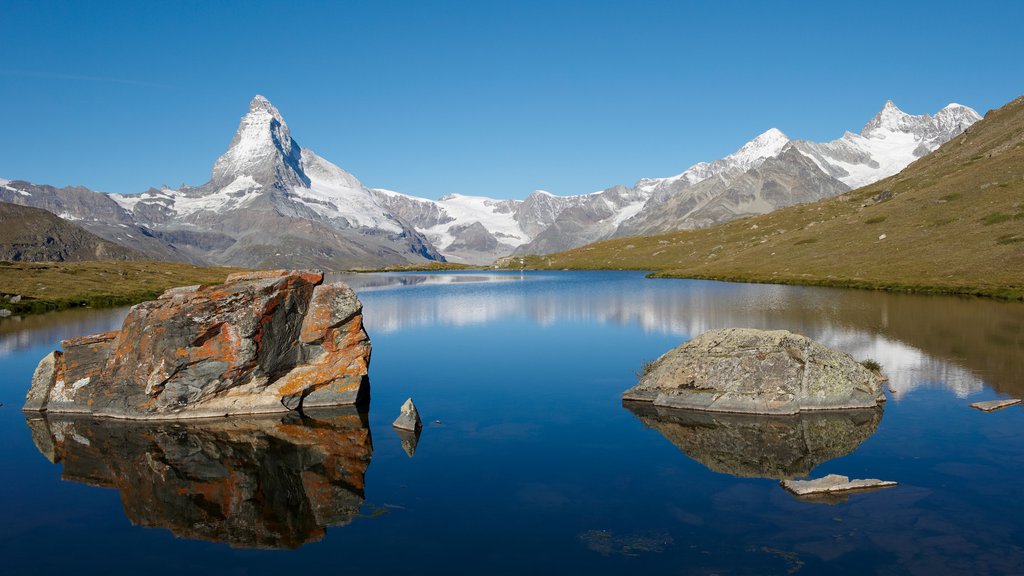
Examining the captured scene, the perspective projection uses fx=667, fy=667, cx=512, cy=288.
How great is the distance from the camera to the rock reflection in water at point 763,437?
2586 cm

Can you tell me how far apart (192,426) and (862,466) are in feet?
99.6

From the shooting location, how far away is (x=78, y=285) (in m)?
129

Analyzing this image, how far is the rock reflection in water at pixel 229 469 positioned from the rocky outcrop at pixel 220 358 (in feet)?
4.48

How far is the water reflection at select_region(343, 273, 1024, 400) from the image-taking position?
4197 cm

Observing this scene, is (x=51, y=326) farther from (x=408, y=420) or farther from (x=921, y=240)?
(x=921, y=240)

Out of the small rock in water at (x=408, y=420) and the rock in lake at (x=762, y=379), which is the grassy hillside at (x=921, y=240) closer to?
the rock in lake at (x=762, y=379)

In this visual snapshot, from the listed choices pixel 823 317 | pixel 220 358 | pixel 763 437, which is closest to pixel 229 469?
pixel 220 358

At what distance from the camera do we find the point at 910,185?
181750mm

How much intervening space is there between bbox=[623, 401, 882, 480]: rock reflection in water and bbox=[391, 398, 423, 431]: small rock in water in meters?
11.0

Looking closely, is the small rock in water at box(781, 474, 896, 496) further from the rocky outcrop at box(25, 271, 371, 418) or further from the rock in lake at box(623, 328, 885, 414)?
the rocky outcrop at box(25, 271, 371, 418)

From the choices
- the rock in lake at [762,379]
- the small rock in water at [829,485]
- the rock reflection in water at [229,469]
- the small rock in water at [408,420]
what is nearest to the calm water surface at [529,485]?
the rock reflection in water at [229,469]

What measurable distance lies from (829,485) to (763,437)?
5840 mm

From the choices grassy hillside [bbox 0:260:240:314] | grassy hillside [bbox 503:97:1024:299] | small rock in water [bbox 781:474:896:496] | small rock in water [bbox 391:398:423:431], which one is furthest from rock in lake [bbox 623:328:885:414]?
grassy hillside [bbox 0:260:240:314]

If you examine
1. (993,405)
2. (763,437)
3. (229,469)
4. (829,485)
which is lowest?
(229,469)
